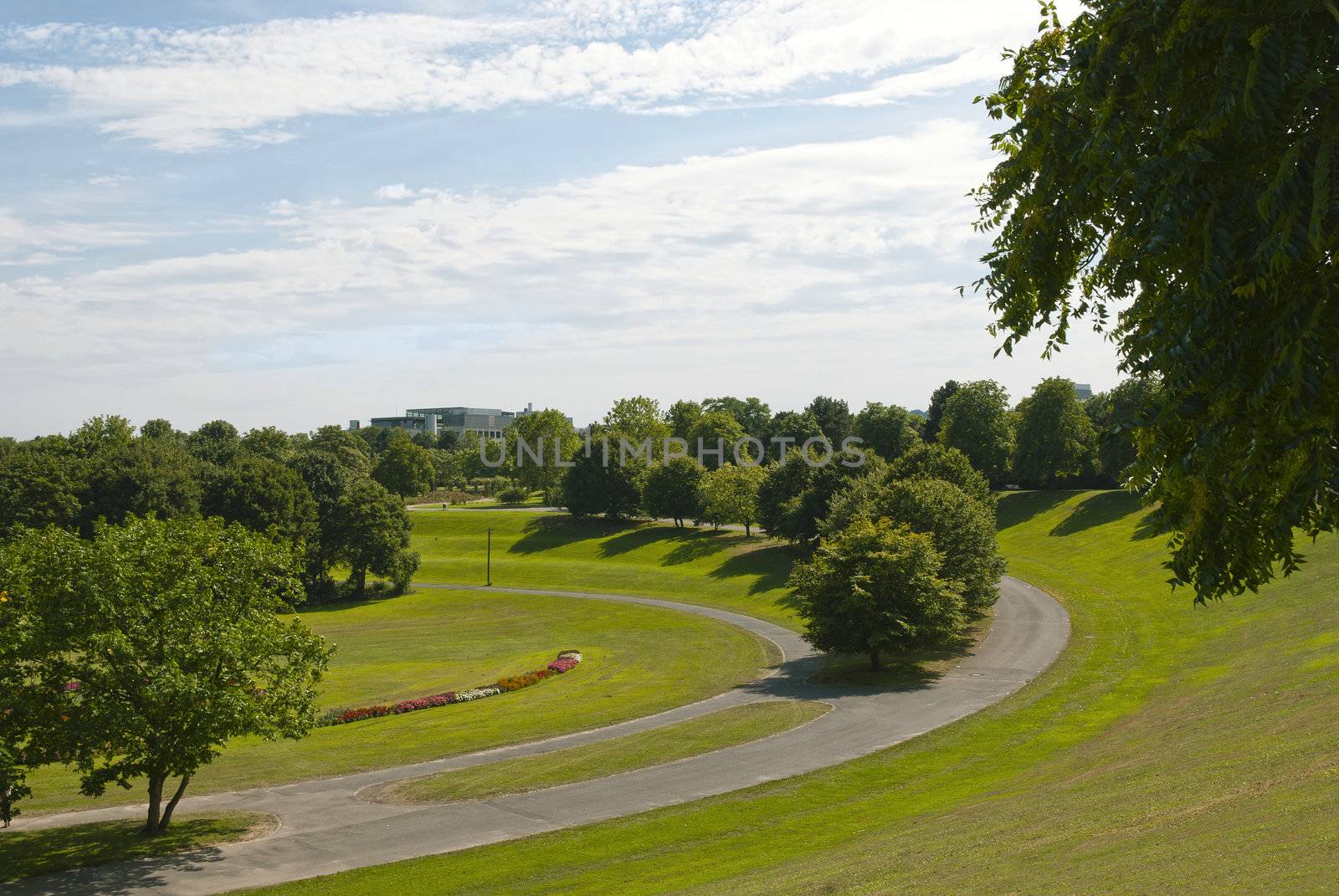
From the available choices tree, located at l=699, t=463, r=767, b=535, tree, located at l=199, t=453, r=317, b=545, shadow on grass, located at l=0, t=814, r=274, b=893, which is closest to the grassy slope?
shadow on grass, located at l=0, t=814, r=274, b=893

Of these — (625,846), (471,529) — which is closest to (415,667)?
(625,846)

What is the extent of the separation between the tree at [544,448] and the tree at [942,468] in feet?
215

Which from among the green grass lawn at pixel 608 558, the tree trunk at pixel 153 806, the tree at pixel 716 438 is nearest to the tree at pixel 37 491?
the green grass lawn at pixel 608 558

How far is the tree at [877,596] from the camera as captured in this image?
146 ft

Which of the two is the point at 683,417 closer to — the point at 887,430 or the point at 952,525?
the point at 887,430

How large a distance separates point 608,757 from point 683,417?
406ft

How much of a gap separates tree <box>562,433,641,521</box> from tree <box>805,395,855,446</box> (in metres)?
35.9

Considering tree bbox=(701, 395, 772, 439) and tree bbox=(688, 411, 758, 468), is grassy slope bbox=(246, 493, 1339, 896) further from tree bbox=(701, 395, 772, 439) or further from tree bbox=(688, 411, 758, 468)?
tree bbox=(701, 395, 772, 439)

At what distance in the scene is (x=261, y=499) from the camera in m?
85.7

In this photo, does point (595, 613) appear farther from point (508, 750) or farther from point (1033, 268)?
point (1033, 268)

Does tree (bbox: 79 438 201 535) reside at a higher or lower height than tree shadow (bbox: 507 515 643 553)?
higher

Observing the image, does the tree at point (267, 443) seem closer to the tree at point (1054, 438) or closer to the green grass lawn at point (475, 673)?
the green grass lawn at point (475, 673)

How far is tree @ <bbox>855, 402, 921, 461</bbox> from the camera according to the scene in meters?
110

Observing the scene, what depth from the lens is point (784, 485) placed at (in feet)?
276
